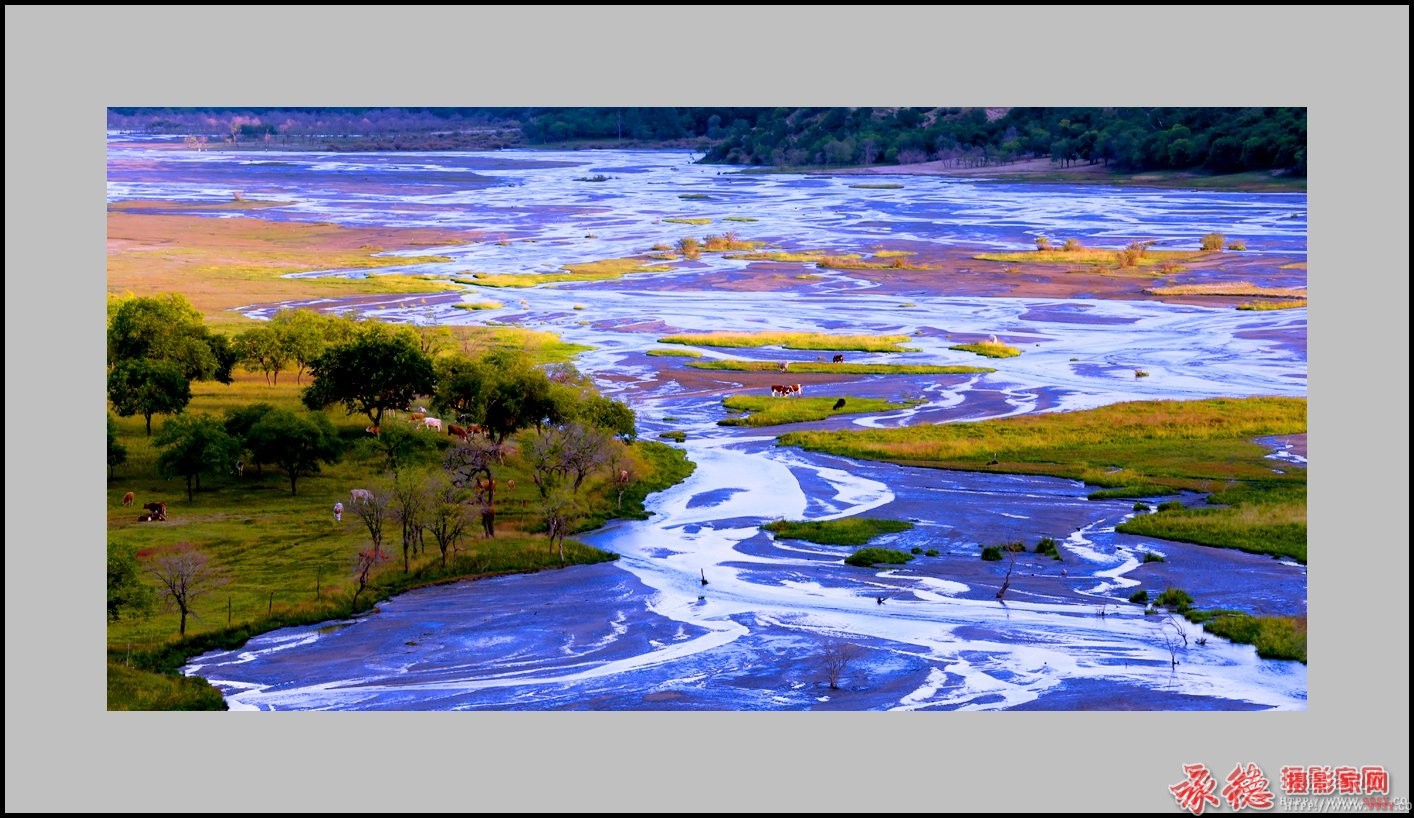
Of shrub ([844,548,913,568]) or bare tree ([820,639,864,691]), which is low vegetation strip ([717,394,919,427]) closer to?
shrub ([844,548,913,568])

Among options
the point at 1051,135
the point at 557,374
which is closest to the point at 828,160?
the point at 1051,135

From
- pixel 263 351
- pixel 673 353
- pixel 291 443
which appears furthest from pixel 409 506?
pixel 673 353

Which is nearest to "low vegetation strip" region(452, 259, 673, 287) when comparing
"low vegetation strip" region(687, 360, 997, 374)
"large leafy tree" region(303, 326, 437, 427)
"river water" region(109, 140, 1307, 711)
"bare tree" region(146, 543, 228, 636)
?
"river water" region(109, 140, 1307, 711)

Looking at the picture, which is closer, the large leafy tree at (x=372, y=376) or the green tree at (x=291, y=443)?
the green tree at (x=291, y=443)

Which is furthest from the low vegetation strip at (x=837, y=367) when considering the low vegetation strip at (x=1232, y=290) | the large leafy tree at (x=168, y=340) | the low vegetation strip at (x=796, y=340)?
the low vegetation strip at (x=1232, y=290)

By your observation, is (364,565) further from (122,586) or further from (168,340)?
(168,340)

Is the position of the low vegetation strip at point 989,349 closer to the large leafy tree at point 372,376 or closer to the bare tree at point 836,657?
the large leafy tree at point 372,376

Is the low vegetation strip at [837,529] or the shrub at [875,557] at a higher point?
the low vegetation strip at [837,529]
